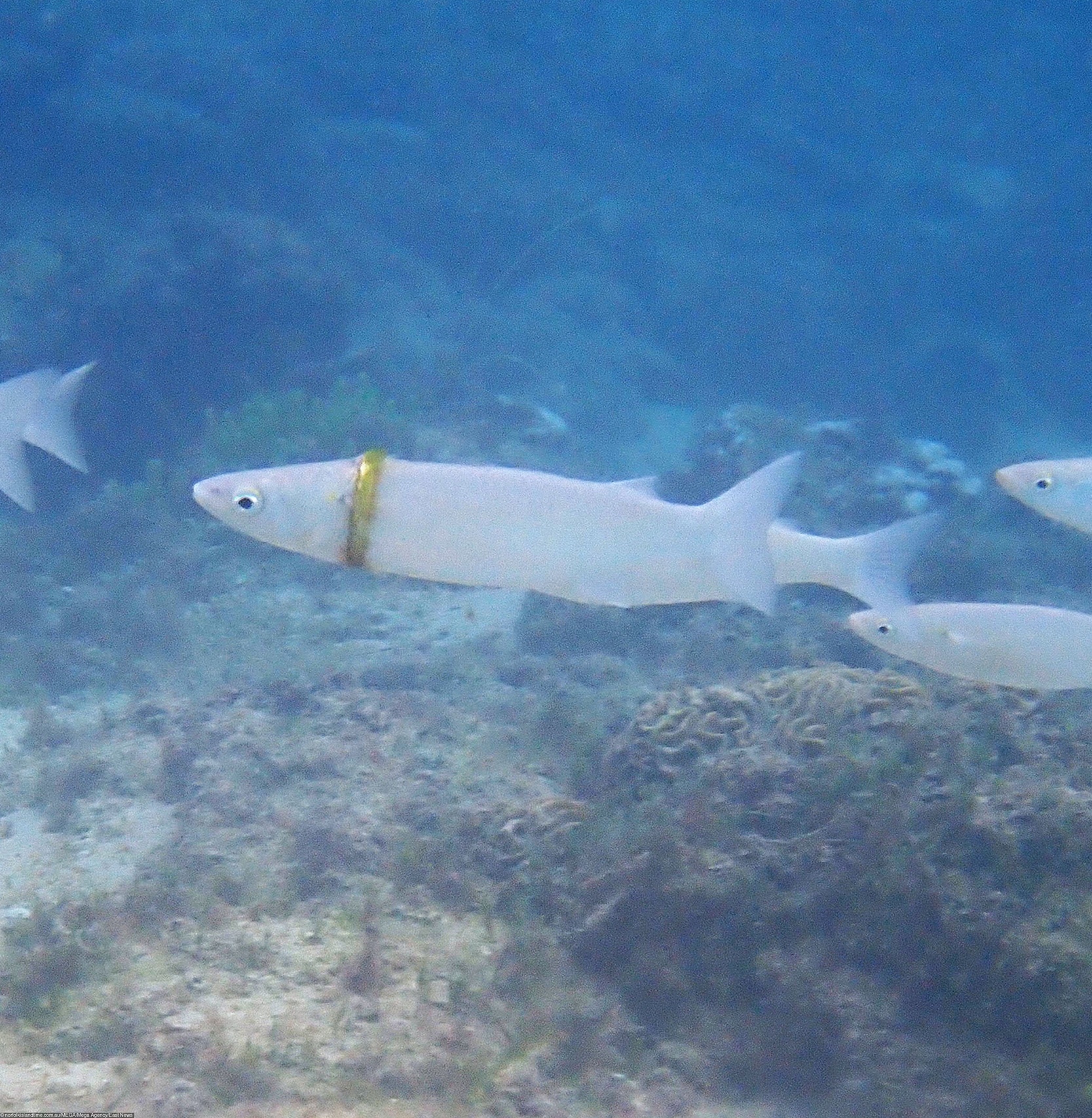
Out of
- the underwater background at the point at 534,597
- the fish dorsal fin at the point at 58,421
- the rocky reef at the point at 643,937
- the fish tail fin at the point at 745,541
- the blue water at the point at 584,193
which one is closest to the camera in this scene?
the fish tail fin at the point at 745,541

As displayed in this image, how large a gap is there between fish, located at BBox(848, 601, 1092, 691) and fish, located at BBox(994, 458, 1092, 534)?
62 centimetres

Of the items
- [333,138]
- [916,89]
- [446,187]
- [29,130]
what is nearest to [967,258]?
[916,89]

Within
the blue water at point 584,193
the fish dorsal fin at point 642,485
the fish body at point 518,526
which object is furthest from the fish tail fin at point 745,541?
the blue water at point 584,193

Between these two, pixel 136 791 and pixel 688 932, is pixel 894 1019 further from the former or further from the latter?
pixel 136 791

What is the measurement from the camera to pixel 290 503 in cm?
274

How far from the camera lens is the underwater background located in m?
4.24

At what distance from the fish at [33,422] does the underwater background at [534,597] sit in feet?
8.07

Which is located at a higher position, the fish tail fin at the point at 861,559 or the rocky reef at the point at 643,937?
the fish tail fin at the point at 861,559

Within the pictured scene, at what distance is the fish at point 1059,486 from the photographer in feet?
16.3

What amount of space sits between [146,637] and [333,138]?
19.7 metres

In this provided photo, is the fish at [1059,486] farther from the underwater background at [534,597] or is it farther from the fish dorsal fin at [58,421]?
the fish dorsal fin at [58,421]

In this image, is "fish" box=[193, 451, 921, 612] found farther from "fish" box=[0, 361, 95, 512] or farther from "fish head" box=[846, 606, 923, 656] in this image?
"fish" box=[0, 361, 95, 512]

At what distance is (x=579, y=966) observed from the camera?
4680 millimetres

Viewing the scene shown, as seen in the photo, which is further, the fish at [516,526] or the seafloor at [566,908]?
the seafloor at [566,908]
